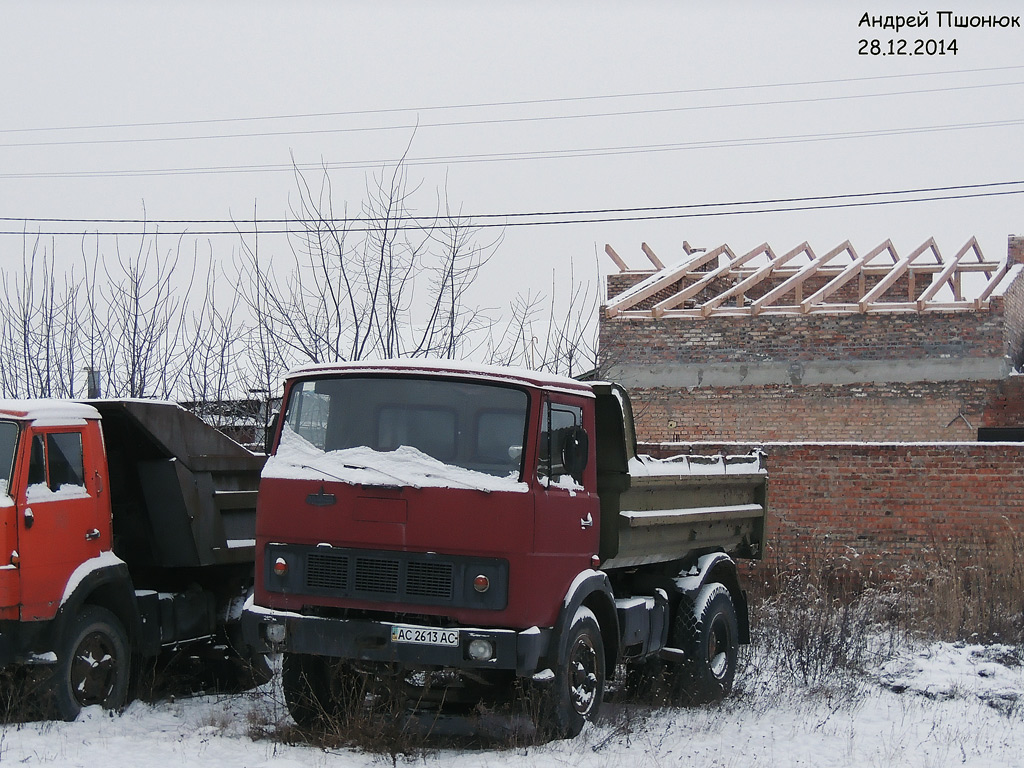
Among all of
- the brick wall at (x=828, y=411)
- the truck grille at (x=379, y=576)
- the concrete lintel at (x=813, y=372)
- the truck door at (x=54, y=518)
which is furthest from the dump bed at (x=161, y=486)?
the brick wall at (x=828, y=411)

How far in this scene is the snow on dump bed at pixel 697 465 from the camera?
8.04 m

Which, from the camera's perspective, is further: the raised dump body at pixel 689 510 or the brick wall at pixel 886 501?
the brick wall at pixel 886 501

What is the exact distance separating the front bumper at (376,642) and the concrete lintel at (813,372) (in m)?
15.1

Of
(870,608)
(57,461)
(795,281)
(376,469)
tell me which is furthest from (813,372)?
(57,461)

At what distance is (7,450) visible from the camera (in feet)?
22.3

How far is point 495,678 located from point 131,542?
3057mm

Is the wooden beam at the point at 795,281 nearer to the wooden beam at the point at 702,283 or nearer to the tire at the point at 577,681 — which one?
the wooden beam at the point at 702,283

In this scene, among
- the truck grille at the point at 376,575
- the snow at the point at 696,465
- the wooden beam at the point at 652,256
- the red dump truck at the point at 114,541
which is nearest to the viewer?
the truck grille at the point at 376,575

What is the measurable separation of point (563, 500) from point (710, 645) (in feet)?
8.47

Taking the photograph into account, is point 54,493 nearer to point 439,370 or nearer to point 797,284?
point 439,370

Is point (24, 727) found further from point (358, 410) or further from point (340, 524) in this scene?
point (358, 410)

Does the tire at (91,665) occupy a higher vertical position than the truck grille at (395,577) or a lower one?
lower

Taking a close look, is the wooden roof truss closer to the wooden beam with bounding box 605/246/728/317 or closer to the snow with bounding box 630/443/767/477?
the wooden beam with bounding box 605/246/728/317

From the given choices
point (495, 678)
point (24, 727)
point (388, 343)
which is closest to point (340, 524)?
point (495, 678)
